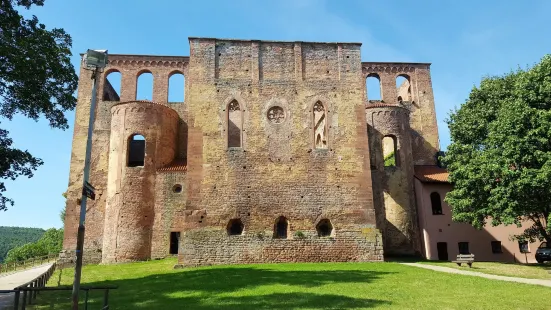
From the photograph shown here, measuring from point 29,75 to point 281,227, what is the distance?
12.8 meters

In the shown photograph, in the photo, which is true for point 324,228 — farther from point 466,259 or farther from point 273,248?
point 466,259

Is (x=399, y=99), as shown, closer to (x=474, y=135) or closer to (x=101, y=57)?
(x=474, y=135)

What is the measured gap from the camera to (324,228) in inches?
833

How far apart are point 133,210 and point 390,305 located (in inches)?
717

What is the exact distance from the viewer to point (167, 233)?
80.4 ft

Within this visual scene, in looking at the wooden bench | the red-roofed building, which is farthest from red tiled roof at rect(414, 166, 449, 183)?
the wooden bench

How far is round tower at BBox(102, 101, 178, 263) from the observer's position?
23.8 meters

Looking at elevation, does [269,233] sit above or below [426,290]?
above

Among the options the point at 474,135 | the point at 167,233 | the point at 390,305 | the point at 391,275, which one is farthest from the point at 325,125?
the point at 390,305

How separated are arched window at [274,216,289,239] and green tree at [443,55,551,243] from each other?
8.79 metres

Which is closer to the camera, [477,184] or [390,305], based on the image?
[390,305]

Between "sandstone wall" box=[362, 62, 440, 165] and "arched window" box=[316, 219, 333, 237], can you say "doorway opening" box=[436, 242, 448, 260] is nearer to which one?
"sandstone wall" box=[362, 62, 440, 165]

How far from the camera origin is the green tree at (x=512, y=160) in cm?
1764

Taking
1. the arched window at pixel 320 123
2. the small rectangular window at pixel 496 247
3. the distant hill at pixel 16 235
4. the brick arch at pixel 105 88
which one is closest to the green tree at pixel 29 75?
the arched window at pixel 320 123
